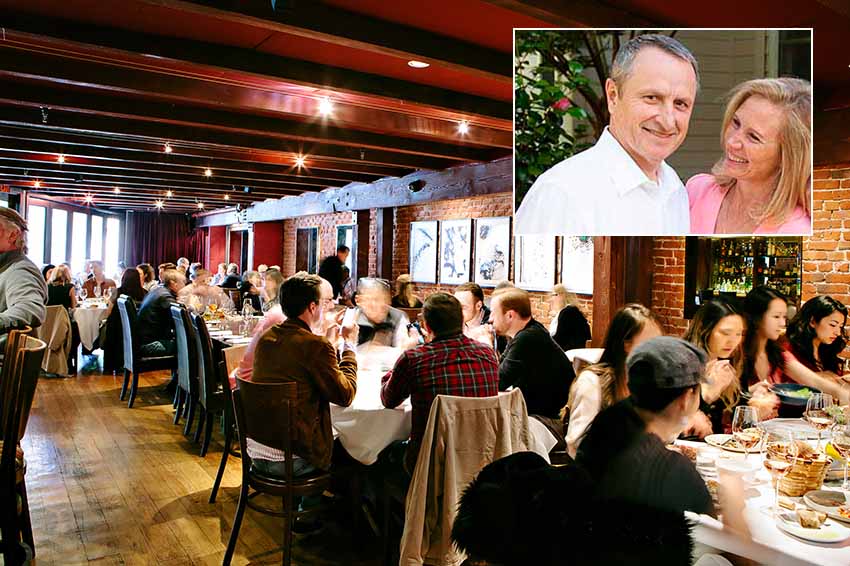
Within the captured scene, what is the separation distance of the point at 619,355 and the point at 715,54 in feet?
3.76

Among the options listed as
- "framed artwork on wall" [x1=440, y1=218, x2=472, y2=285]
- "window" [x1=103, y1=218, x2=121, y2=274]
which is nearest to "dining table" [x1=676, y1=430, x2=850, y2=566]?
"framed artwork on wall" [x1=440, y1=218, x2=472, y2=285]

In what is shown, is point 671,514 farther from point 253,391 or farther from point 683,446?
point 253,391

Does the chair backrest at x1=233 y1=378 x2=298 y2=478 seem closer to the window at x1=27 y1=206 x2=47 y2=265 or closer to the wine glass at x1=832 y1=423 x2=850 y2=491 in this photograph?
the wine glass at x1=832 y1=423 x2=850 y2=491

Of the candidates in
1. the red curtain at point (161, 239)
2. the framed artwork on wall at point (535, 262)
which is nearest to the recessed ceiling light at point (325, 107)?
the framed artwork on wall at point (535, 262)

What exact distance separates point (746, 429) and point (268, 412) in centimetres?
185

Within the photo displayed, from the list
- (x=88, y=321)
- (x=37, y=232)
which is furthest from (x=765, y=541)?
(x=37, y=232)

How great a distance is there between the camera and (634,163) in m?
2.35

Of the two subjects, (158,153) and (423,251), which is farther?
(423,251)

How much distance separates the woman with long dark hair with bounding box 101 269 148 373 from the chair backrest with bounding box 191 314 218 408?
294 cm

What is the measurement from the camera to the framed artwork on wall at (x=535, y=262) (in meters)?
7.64

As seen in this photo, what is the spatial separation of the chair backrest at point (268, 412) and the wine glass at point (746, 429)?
1705 mm

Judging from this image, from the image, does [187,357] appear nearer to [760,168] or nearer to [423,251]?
[760,168]

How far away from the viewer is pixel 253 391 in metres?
2.76

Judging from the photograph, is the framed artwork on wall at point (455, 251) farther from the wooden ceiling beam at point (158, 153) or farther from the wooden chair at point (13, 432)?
the wooden chair at point (13, 432)
